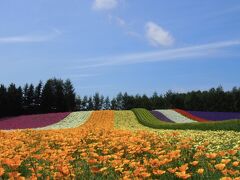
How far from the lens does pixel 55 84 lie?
93500 mm

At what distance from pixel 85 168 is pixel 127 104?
104 metres

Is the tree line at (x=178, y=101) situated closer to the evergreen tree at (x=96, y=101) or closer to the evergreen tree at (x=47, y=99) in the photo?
the evergreen tree at (x=96, y=101)

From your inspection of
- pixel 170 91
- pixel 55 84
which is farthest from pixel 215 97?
pixel 55 84

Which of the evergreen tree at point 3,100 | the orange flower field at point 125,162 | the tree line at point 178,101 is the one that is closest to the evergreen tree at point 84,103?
the tree line at point 178,101

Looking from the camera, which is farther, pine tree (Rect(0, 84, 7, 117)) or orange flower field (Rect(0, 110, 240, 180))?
pine tree (Rect(0, 84, 7, 117))

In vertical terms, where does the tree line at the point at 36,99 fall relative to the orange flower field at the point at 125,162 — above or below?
above

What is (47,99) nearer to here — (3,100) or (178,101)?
(3,100)

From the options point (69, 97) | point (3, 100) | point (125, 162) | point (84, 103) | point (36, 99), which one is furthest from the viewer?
point (84, 103)

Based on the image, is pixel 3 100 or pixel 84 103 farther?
pixel 84 103

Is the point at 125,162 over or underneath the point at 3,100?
underneath

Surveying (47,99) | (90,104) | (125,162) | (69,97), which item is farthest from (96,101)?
(125,162)

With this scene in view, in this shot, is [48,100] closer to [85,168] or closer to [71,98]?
[71,98]

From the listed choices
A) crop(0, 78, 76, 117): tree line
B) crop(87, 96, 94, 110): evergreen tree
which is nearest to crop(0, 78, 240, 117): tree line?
crop(0, 78, 76, 117): tree line

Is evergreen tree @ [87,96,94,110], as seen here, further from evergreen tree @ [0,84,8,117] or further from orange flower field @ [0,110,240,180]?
orange flower field @ [0,110,240,180]
